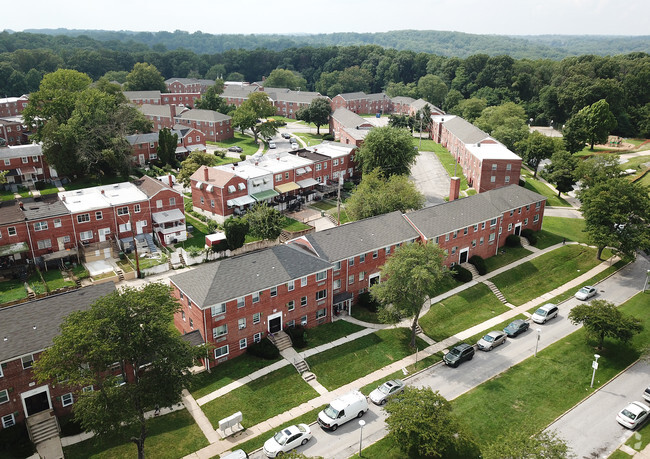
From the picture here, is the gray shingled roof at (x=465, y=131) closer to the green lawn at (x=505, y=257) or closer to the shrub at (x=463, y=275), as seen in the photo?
the green lawn at (x=505, y=257)

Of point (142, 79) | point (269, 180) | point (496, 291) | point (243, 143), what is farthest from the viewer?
point (142, 79)

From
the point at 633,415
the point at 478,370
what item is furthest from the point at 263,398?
the point at 633,415

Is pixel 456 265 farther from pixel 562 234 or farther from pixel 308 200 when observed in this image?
pixel 308 200

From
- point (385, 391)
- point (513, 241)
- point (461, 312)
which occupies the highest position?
point (513, 241)

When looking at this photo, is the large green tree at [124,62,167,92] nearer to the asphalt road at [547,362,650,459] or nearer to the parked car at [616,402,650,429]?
the asphalt road at [547,362,650,459]

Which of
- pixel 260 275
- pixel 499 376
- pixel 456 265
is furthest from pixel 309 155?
pixel 499 376

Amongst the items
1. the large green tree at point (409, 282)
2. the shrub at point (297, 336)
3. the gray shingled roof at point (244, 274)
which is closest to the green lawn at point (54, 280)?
the gray shingled roof at point (244, 274)

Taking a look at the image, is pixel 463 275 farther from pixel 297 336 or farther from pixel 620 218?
pixel 297 336

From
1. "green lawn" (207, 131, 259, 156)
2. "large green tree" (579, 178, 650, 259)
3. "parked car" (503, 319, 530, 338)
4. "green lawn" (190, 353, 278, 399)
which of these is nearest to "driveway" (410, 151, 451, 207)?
"large green tree" (579, 178, 650, 259)
